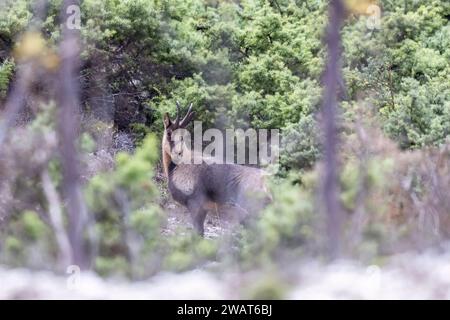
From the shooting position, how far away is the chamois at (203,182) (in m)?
12.0

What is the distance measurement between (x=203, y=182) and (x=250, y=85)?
3.04 metres

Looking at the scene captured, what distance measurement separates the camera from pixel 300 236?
20.2 ft

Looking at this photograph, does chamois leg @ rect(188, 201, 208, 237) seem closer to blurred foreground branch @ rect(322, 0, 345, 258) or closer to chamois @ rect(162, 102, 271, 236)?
chamois @ rect(162, 102, 271, 236)

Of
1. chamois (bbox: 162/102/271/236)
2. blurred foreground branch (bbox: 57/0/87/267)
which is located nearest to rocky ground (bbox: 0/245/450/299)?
blurred foreground branch (bbox: 57/0/87/267)

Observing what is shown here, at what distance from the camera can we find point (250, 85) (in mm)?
14977

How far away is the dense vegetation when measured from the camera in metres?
7.82

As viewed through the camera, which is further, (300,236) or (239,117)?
(239,117)

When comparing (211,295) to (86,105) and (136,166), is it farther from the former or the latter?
(86,105)

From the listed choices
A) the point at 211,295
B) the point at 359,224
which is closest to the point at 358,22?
the point at 359,224

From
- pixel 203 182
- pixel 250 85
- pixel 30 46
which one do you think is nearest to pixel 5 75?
pixel 30 46

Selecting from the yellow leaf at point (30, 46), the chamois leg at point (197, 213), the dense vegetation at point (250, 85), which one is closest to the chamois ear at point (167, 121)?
the dense vegetation at point (250, 85)

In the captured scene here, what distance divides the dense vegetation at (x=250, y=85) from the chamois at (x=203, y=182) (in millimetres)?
471
